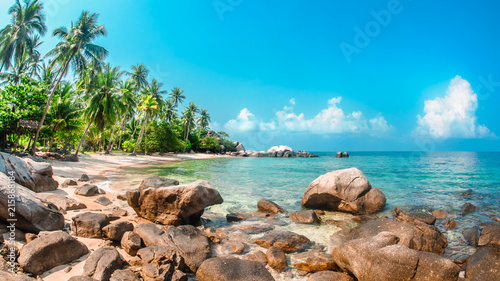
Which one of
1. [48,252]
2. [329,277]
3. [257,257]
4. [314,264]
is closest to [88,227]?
[48,252]

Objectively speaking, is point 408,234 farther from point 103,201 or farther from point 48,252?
point 103,201

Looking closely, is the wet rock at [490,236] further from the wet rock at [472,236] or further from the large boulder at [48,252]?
the large boulder at [48,252]

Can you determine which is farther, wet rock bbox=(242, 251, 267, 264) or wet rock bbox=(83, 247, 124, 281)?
wet rock bbox=(242, 251, 267, 264)

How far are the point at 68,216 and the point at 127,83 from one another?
41.1 m

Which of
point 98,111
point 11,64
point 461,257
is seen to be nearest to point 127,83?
point 98,111

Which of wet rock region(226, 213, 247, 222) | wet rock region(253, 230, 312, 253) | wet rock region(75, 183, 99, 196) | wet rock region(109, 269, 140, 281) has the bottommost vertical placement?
wet rock region(226, 213, 247, 222)

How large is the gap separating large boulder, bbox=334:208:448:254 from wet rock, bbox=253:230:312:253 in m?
1.37

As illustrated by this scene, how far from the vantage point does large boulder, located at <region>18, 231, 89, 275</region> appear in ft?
13.3

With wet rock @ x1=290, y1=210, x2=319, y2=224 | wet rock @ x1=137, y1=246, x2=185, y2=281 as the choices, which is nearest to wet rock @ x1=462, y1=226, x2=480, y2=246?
wet rock @ x1=290, y1=210, x2=319, y2=224

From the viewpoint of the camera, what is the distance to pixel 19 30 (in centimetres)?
2916

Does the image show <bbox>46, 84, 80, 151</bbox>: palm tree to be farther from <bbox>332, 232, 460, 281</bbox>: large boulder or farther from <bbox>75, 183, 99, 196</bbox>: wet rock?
<bbox>332, 232, 460, 281</bbox>: large boulder

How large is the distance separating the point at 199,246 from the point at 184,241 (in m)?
0.37

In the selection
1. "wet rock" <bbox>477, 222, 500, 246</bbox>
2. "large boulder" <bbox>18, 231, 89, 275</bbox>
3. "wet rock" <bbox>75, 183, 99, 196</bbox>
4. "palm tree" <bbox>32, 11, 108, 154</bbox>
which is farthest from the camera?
"palm tree" <bbox>32, 11, 108, 154</bbox>

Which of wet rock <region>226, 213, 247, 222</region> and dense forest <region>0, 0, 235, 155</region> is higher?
dense forest <region>0, 0, 235, 155</region>
